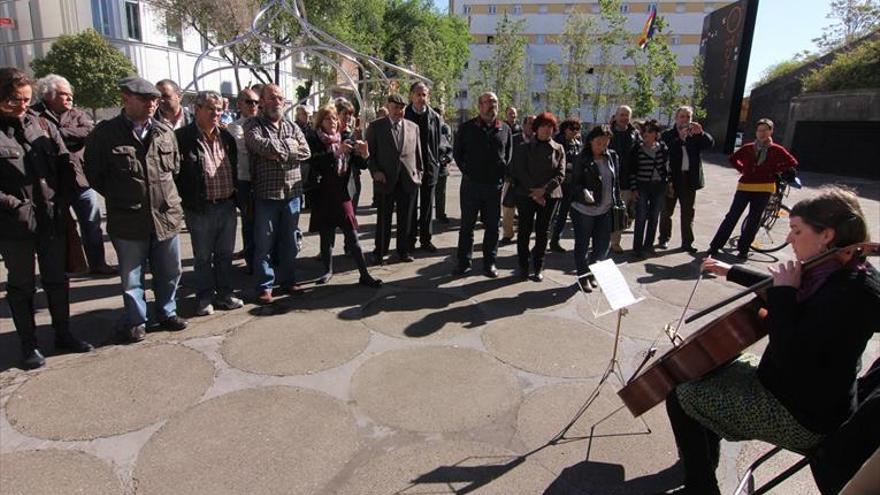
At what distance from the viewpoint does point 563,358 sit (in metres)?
3.98

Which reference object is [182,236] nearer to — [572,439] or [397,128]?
[397,128]

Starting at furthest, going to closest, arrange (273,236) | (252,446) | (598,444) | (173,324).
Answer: (273,236) → (173,324) → (598,444) → (252,446)

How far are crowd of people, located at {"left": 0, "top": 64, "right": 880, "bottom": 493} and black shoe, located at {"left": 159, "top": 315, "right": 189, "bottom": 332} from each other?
20mm

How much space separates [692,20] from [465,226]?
63.2 metres

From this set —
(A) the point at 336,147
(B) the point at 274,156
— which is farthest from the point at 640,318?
(B) the point at 274,156

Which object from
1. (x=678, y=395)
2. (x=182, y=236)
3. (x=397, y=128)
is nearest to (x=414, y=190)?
(x=397, y=128)

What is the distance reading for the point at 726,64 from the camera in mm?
26797

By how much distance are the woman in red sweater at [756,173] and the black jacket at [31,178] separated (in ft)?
24.6

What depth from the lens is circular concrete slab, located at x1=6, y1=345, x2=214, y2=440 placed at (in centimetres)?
296

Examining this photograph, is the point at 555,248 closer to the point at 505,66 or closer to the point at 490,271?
the point at 490,271

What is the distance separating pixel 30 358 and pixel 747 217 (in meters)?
8.02

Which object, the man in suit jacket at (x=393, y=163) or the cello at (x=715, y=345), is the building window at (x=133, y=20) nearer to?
the man in suit jacket at (x=393, y=163)

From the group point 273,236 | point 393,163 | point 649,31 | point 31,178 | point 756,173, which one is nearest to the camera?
point 31,178

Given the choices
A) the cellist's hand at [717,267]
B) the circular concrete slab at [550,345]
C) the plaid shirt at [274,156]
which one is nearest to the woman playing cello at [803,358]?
the cellist's hand at [717,267]
